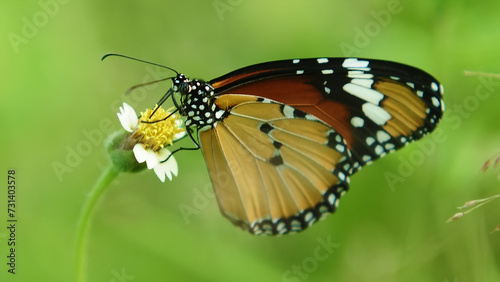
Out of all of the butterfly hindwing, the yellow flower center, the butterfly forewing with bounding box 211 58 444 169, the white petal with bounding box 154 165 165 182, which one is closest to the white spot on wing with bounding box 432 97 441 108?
the butterfly forewing with bounding box 211 58 444 169

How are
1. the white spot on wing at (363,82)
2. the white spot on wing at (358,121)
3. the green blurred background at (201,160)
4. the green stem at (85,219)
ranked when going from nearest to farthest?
the green stem at (85,219) → the white spot on wing at (363,82) → the white spot on wing at (358,121) → the green blurred background at (201,160)

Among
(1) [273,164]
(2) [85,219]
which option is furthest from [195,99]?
(2) [85,219]

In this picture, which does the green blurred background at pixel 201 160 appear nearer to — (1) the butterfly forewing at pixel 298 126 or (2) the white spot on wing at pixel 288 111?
(1) the butterfly forewing at pixel 298 126

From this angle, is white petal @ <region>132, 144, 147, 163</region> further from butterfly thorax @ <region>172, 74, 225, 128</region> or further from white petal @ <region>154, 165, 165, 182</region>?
butterfly thorax @ <region>172, 74, 225, 128</region>

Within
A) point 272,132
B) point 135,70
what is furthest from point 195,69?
point 272,132

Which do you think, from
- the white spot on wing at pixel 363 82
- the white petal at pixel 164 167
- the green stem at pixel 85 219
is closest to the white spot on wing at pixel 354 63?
the white spot on wing at pixel 363 82

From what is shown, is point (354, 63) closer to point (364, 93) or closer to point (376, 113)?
point (364, 93)
